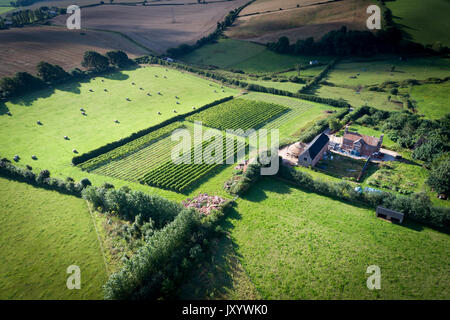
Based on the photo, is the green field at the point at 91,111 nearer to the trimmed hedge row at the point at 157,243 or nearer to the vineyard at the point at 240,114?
the vineyard at the point at 240,114

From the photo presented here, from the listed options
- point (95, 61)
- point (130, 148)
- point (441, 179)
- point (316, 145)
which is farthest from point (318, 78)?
point (95, 61)

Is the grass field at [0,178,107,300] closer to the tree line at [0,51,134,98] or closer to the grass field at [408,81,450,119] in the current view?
the tree line at [0,51,134,98]

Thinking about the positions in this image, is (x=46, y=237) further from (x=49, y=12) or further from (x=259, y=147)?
(x=49, y=12)

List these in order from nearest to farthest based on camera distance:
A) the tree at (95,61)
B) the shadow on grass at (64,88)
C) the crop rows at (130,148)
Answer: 1. the crop rows at (130,148)
2. the shadow on grass at (64,88)
3. the tree at (95,61)

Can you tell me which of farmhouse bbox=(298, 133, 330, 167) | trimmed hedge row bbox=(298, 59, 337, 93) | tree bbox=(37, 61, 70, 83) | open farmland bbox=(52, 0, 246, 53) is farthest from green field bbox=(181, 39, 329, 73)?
farmhouse bbox=(298, 133, 330, 167)

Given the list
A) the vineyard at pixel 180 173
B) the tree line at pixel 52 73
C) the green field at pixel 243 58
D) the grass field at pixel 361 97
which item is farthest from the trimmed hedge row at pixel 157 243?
the green field at pixel 243 58

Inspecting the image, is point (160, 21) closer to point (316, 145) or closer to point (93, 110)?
point (93, 110)

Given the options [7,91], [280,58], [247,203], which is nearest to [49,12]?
[7,91]
